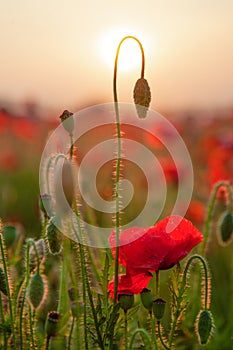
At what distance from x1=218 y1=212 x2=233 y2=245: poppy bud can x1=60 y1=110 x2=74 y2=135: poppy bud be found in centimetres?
87

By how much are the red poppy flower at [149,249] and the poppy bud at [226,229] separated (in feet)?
1.78

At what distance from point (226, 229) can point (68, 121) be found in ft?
2.91

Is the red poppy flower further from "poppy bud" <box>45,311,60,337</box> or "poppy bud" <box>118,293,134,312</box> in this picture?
"poppy bud" <box>45,311,60,337</box>

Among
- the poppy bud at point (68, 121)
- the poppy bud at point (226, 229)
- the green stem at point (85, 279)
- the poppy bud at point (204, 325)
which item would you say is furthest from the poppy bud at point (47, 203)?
the poppy bud at point (226, 229)

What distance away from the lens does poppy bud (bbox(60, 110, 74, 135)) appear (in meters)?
1.65

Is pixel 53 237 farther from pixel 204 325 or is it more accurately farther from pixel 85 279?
pixel 204 325

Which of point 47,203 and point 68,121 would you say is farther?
point 47,203

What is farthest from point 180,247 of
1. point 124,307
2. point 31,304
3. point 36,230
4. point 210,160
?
point 36,230

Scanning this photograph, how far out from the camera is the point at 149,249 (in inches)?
68.9

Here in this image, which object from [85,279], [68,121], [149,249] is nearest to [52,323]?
[85,279]

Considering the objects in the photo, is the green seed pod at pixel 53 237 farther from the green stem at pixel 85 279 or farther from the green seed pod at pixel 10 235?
the green seed pod at pixel 10 235

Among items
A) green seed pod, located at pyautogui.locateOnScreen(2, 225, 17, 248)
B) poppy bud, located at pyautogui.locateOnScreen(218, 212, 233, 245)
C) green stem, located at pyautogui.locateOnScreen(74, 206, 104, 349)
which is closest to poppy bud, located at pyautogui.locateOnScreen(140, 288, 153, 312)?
green stem, located at pyautogui.locateOnScreen(74, 206, 104, 349)

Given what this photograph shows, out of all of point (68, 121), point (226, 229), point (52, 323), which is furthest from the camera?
point (226, 229)

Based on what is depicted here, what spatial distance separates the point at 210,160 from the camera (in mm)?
4590
